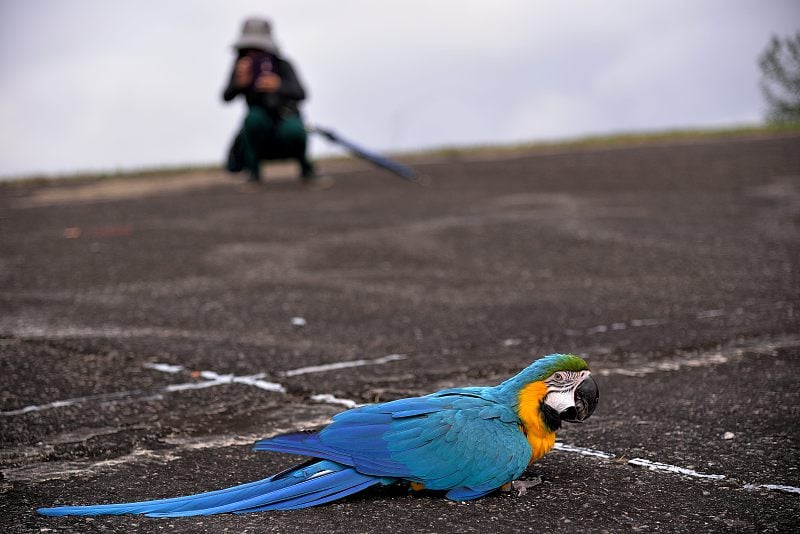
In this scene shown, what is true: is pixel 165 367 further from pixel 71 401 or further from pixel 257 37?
pixel 257 37

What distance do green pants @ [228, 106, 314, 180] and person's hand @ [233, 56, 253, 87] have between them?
0.32m

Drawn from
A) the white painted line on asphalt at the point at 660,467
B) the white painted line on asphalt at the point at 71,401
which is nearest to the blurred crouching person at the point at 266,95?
the white painted line on asphalt at the point at 71,401

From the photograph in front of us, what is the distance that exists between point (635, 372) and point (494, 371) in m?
0.65

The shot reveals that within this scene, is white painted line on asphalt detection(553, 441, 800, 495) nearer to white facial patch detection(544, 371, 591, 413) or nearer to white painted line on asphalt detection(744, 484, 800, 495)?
white painted line on asphalt detection(744, 484, 800, 495)

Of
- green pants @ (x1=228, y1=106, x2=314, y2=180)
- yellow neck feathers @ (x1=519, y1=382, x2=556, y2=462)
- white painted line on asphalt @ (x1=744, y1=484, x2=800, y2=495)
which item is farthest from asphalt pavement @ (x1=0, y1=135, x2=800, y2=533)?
green pants @ (x1=228, y1=106, x2=314, y2=180)

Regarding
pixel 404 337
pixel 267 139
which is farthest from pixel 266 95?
pixel 404 337

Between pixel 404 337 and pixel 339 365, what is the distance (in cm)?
62

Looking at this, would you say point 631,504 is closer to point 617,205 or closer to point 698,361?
point 698,361

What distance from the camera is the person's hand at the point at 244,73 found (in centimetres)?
1080

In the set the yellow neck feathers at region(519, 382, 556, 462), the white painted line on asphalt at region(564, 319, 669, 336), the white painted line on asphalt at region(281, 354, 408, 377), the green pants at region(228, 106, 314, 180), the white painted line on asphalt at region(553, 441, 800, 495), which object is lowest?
the white painted line on asphalt at region(553, 441, 800, 495)

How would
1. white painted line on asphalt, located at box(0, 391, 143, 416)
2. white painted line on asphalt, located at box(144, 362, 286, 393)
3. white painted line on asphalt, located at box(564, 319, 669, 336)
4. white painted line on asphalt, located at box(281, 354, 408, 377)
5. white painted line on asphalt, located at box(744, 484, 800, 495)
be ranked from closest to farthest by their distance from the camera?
1. white painted line on asphalt, located at box(744, 484, 800, 495)
2. white painted line on asphalt, located at box(0, 391, 143, 416)
3. white painted line on asphalt, located at box(144, 362, 286, 393)
4. white painted line on asphalt, located at box(281, 354, 408, 377)
5. white painted line on asphalt, located at box(564, 319, 669, 336)

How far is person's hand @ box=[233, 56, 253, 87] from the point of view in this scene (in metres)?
10.8

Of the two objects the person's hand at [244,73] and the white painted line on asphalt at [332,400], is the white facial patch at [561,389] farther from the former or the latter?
the person's hand at [244,73]

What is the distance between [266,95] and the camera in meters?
10.9
